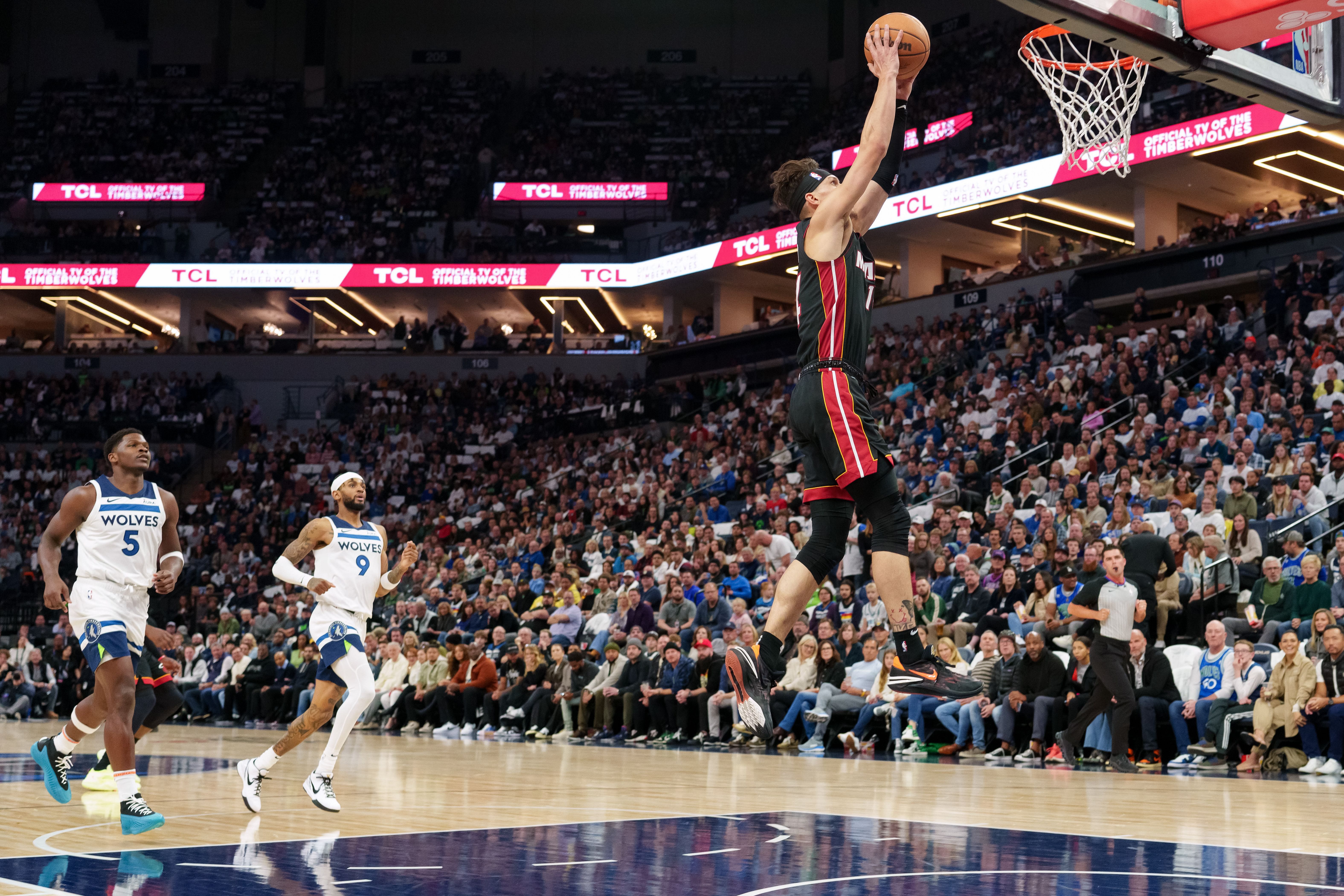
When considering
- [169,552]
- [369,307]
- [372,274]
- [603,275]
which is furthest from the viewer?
[369,307]

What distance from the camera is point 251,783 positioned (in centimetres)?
763

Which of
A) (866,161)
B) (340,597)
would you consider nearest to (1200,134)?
(340,597)

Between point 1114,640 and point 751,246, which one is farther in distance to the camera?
point 751,246

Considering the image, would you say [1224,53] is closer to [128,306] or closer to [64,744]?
[64,744]

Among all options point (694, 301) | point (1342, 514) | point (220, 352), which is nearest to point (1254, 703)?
point (1342, 514)

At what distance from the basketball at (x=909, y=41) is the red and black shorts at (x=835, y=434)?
43.3 inches

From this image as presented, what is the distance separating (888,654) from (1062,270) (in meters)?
15.5

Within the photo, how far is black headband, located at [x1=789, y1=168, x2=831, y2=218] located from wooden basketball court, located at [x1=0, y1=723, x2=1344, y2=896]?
2443 millimetres

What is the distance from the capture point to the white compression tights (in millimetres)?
7750

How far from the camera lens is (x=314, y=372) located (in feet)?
120

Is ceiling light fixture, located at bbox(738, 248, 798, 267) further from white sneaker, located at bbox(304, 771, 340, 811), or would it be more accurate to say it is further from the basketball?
the basketball

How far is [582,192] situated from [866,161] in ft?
111

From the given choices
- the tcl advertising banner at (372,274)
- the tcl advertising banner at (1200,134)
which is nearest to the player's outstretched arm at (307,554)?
the tcl advertising banner at (1200,134)

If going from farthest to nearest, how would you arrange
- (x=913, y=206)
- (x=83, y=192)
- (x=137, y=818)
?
1. (x=83, y=192)
2. (x=913, y=206)
3. (x=137, y=818)
